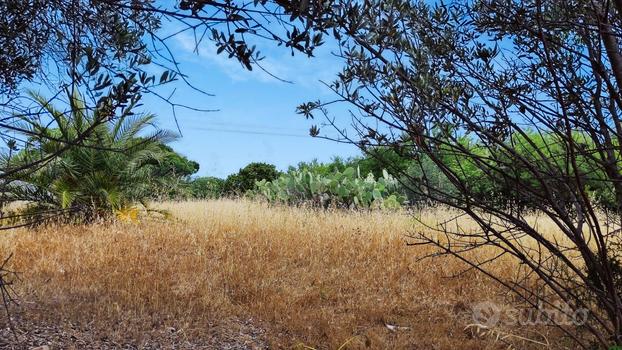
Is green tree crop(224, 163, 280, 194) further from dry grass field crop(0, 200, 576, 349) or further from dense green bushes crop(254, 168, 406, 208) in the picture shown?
dry grass field crop(0, 200, 576, 349)

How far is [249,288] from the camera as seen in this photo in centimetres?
563

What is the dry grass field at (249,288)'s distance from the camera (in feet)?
15.2

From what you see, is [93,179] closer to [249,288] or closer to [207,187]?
[249,288]

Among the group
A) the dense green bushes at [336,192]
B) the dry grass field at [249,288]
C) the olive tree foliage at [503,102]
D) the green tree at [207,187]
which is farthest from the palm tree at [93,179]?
the green tree at [207,187]

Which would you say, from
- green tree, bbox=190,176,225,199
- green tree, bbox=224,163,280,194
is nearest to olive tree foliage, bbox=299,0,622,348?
green tree, bbox=224,163,280,194

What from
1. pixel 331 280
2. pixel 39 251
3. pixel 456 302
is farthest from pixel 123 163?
pixel 456 302

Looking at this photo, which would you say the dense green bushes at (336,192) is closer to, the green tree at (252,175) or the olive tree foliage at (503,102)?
the green tree at (252,175)

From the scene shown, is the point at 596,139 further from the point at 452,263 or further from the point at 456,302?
the point at 452,263

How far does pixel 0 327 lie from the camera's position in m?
4.70

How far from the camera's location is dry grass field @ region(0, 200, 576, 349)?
4.63 meters

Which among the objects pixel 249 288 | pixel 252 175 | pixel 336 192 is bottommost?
pixel 249 288

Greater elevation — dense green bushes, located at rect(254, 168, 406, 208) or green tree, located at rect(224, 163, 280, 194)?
green tree, located at rect(224, 163, 280, 194)

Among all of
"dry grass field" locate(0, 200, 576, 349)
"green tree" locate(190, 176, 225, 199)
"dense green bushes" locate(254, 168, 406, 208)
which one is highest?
"green tree" locate(190, 176, 225, 199)

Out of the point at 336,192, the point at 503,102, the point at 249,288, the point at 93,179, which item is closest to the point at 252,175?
the point at 336,192
